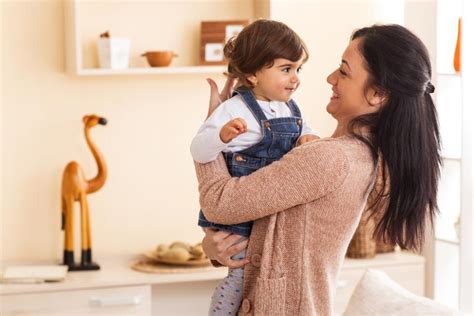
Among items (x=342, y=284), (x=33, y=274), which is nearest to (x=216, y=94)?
(x=33, y=274)

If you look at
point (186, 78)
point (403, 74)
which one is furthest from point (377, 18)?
point (403, 74)

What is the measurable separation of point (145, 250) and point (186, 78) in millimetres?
761

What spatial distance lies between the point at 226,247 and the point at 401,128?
1.66 feet

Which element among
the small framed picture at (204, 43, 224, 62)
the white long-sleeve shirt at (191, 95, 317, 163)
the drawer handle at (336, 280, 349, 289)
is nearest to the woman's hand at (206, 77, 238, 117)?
the white long-sleeve shirt at (191, 95, 317, 163)

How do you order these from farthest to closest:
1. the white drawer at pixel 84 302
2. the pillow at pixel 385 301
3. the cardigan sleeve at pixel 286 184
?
the white drawer at pixel 84 302, the pillow at pixel 385 301, the cardigan sleeve at pixel 286 184

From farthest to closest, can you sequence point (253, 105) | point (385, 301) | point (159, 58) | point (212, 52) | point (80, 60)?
point (212, 52)
point (159, 58)
point (80, 60)
point (385, 301)
point (253, 105)

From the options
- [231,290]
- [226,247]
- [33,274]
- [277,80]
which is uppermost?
[277,80]

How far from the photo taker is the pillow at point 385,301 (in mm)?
2543

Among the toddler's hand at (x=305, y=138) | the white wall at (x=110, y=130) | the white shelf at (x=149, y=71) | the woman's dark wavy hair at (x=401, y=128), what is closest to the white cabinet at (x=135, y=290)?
the white wall at (x=110, y=130)

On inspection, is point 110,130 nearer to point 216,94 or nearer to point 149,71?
point 149,71

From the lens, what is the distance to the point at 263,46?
6.95 ft

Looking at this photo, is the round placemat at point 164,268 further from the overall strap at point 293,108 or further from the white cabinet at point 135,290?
the overall strap at point 293,108

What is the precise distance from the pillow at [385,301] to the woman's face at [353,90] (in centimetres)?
76

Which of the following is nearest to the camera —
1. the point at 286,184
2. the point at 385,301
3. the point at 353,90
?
the point at 286,184
